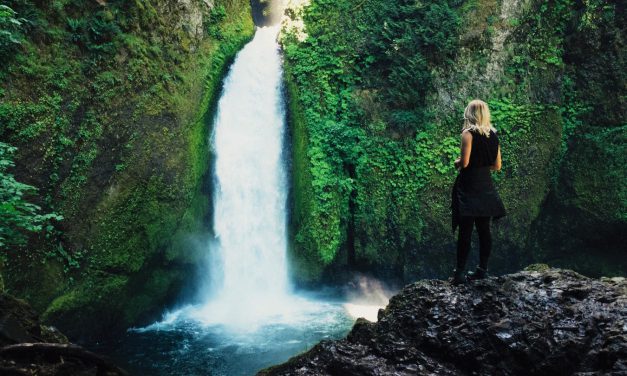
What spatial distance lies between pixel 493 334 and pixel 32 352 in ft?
11.5

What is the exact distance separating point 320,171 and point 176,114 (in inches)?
137

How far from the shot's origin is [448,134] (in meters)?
9.74

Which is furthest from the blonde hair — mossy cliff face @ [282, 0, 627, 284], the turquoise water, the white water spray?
mossy cliff face @ [282, 0, 627, 284]

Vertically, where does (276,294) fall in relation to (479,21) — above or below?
below

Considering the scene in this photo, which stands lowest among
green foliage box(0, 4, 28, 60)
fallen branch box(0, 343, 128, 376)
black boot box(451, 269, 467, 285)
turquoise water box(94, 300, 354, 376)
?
turquoise water box(94, 300, 354, 376)

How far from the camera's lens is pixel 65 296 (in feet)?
22.1

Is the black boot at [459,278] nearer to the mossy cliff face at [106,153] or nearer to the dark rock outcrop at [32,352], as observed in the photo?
Answer: the dark rock outcrop at [32,352]

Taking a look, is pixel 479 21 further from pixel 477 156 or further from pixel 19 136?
pixel 19 136

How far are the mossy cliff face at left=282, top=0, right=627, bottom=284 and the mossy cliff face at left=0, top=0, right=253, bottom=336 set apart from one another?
110 inches

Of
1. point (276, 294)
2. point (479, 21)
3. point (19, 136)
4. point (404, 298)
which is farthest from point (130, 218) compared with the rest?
point (479, 21)

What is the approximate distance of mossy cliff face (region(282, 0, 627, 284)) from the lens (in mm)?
9469

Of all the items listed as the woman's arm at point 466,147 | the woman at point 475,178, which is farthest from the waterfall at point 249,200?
the woman's arm at point 466,147

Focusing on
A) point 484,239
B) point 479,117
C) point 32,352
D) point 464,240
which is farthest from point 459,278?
point 32,352

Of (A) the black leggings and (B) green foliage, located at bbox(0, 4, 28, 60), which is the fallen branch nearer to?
(A) the black leggings
